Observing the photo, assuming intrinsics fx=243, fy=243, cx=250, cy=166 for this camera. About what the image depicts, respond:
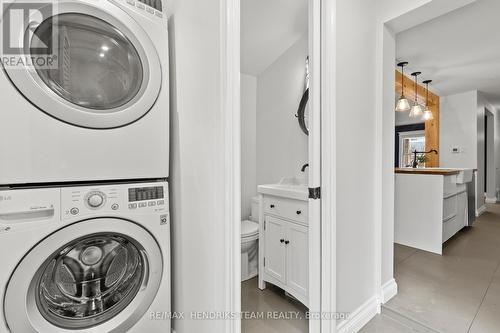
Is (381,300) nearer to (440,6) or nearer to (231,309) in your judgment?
(231,309)

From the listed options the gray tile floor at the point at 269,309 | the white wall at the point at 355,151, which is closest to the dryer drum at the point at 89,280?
the gray tile floor at the point at 269,309

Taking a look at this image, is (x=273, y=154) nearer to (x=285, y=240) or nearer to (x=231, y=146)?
Answer: (x=285, y=240)

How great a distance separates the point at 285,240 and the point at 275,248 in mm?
150

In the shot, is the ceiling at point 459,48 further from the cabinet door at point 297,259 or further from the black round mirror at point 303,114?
the cabinet door at point 297,259

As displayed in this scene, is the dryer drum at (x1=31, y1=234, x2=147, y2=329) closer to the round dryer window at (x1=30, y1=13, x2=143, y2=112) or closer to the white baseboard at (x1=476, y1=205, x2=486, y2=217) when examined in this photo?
the round dryer window at (x1=30, y1=13, x2=143, y2=112)

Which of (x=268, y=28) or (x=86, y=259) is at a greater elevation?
(x=268, y=28)

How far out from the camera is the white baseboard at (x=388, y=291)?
180 cm

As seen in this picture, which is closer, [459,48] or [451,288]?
[451,288]

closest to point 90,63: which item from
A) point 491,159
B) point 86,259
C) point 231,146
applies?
point 231,146

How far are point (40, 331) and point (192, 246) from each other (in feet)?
2.10

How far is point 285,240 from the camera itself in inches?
70.1

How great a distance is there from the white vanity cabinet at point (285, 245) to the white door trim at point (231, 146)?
0.72m

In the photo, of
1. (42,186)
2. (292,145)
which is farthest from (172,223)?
(292,145)

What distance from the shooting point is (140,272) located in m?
1.22
